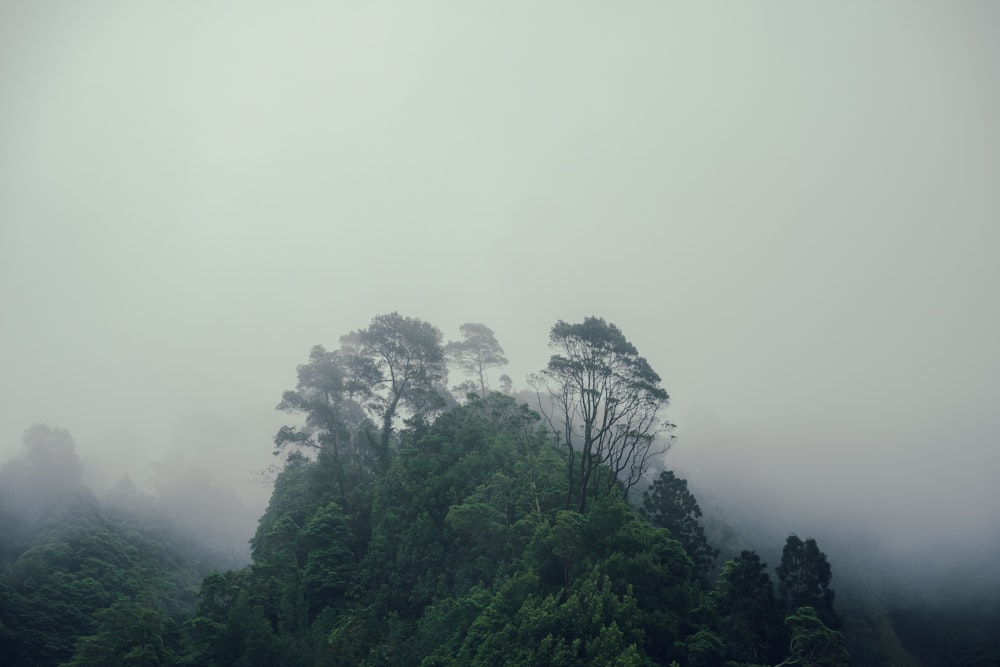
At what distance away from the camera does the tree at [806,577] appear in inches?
1219

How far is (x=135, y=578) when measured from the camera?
50.4 metres

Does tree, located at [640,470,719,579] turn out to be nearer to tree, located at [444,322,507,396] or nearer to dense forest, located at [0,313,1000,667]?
dense forest, located at [0,313,1000,667]

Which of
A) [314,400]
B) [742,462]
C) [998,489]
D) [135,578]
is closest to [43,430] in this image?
[135,578]

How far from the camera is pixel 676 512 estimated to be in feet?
123

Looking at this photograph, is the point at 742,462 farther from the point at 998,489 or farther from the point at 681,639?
the point at 681,639

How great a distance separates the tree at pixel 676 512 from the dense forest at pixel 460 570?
0.51ft

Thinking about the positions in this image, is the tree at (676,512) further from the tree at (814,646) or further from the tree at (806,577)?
the tree at (814,646)

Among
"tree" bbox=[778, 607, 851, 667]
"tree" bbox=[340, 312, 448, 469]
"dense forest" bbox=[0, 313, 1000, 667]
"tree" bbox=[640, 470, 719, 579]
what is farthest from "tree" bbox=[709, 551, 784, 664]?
"tree" bbox=[340, 312, 448, 469]

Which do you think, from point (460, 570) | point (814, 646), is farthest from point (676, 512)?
point (460, 570)

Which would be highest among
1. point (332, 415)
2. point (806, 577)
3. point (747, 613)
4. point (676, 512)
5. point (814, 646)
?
point (332, 415)

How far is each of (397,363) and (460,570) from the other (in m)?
21.7

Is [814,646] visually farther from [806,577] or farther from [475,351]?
[475,351]

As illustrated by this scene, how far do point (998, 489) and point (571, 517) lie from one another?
96.4 meters

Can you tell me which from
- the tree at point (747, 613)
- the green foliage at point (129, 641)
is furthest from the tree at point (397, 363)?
the tree at point (747, 613)
